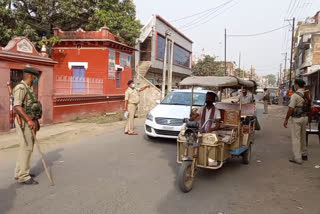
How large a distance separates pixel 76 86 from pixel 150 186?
10.7 m

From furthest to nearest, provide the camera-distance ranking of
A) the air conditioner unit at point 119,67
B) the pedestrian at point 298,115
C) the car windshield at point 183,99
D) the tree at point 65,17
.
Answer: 1. the air conditioner unit at point 119,67
2. the tree at point 65,17
3. the car windshield at point 183,99
4. the pedestrian at point 298,115

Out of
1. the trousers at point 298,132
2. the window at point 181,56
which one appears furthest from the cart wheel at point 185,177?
the window at point 181,56

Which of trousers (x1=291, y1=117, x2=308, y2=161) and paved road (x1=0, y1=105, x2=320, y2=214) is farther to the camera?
trousers (x1=291, y1=117, x2=308, y2=161)

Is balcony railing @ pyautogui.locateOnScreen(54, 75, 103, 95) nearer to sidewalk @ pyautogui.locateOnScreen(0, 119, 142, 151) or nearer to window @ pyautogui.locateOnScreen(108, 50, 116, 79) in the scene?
window @ pyautogui.locateOnScreen(108, 50, 116, 79)

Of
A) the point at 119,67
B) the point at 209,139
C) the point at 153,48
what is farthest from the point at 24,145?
the point at 153,48

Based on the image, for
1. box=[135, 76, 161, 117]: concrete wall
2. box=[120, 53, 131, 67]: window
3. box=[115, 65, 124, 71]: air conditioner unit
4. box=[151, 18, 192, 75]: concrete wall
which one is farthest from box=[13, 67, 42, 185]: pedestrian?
box=[151, 18, 192, 75]: concrete wall

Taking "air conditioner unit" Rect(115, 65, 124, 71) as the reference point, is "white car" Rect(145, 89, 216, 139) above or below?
below

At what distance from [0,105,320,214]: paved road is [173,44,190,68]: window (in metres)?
28.3

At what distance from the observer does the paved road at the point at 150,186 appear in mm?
4051

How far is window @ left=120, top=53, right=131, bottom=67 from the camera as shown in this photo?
20.3 m

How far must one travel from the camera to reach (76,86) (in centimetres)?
1454

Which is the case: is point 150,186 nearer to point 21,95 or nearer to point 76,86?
point 21,95

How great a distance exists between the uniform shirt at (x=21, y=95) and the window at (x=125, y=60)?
15.8 metres

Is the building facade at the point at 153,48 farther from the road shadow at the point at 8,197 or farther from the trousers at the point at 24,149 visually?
the road shadow at the point at 8,197
